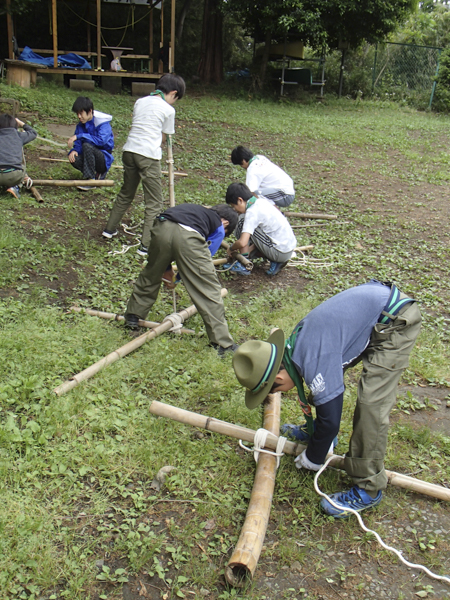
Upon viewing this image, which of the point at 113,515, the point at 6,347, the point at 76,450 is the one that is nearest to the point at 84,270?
the point at 6,347

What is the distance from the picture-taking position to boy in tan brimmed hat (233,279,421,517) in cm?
273

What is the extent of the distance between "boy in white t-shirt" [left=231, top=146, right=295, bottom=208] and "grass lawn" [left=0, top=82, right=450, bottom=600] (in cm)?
69

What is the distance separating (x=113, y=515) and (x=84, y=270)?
11.4 feet

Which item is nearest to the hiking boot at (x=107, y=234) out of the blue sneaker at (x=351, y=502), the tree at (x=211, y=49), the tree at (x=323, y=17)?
the blue sneaker at (x=351, y=502)

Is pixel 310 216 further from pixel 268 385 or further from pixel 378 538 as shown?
pixel 378 538

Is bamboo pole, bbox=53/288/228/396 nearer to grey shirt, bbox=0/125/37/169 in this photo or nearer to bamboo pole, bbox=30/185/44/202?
bamboo pole, bbox=30/185/44/202

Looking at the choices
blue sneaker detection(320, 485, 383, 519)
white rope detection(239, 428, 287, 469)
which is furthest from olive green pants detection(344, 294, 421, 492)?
white rope detection(239, 428, 287, 469)

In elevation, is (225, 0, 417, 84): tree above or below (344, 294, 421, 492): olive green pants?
above

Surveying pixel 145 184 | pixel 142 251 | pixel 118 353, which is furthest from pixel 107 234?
pixel 118 353

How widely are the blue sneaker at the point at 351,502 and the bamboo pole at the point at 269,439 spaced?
0.15 meters

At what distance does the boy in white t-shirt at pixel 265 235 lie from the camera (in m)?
5.98

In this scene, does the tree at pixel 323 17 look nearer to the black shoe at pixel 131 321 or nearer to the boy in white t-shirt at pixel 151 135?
the boy in white t-shirt at pixel 151 135

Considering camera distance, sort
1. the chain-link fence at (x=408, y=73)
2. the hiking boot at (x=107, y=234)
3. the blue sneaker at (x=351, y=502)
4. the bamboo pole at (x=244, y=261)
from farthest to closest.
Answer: the chain-link fence at (x=408, y=73) → the hiking boot at (x=107, y=234) → the bamboo pole at (x=244, y=261) → the blue sneaker at (x=351, y=502)

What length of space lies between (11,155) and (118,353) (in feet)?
13.3
